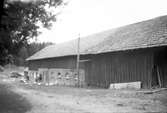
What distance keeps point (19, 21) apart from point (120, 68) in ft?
31.6

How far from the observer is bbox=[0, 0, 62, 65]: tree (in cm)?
730

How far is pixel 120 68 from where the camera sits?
15086 millimetres

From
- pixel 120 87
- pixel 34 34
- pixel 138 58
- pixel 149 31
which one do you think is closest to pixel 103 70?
pixel 120 87

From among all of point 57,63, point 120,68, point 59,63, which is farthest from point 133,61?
point 57,63

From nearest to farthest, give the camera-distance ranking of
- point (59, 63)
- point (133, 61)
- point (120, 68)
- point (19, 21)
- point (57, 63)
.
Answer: point (19, 21) → point (133, 61) → point (120, 68) → point (59, 63) → point (57, 63)

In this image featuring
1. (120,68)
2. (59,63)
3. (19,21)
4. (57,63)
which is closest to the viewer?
(19,21)

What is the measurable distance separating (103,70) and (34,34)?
29.9 feet

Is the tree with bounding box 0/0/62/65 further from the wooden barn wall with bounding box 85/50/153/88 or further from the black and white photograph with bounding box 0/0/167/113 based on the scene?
the wooden barn wall with bounding box 85/50/153/88

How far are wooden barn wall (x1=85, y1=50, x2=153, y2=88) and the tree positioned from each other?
7.70m

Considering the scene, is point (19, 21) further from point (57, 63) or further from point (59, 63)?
point (57, 63)

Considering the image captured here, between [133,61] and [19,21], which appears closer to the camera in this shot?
[19,21]

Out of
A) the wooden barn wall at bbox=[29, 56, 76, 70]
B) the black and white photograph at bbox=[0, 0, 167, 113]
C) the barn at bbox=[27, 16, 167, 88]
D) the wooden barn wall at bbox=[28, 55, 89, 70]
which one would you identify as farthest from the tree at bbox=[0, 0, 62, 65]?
the wooden barn wall at bbox=[29, 56, 76, 70]

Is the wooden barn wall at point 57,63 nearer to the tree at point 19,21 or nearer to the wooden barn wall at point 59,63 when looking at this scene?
the wooden barn wall at point 59,63

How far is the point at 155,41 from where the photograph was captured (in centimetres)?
1277
